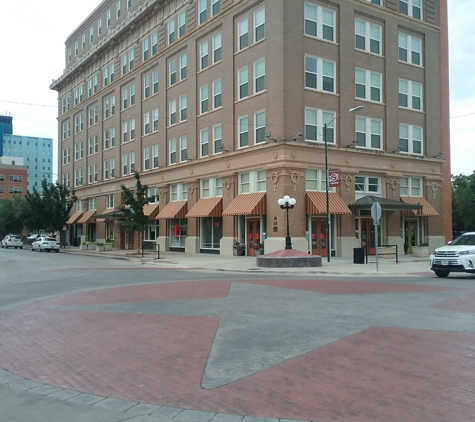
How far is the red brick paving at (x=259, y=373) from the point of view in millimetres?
5055

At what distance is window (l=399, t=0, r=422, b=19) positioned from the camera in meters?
35.8

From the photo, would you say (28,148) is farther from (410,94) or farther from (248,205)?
(248,205)

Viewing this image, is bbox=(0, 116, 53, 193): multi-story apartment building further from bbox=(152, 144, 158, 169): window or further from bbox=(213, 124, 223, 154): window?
bbox=(213, 124, 223, 154): window

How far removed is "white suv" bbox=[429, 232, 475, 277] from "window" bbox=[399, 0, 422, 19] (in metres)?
23.9

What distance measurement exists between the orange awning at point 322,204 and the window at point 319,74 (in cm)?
690

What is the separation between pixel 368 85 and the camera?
3369cm

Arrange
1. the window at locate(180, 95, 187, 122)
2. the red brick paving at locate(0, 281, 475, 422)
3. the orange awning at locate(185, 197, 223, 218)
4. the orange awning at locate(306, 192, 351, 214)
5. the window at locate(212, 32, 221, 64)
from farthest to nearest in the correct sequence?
the window at locate(180, 95, 187, 122)
the window at locate(212, 32, 221, 64)
the orange awning at locate(185, 197, 223, 218)
the orange awning at locate(306, 192, 351, 214)
the red brick paving at locate(0, 281, 475, 422)

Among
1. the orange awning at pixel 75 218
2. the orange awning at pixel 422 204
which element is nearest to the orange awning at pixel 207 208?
the orange awning at pixel 422 204

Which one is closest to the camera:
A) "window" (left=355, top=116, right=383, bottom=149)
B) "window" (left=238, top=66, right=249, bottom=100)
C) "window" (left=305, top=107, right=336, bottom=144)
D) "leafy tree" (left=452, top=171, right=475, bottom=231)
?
"window" (left=305, top=107, right=336, bottom=144)

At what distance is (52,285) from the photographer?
15906 mm

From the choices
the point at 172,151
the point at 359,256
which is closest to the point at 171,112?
the point at 172,151

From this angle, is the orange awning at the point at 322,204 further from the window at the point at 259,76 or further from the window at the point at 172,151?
the window at the point at 172,151

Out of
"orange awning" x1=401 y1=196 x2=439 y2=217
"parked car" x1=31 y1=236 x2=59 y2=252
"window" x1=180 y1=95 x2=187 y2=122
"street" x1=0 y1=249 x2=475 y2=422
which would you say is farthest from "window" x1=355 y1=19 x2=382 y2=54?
"parked car" x1=31 y1=236 x2=59 y2=252

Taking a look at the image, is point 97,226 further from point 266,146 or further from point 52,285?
point 52,285
